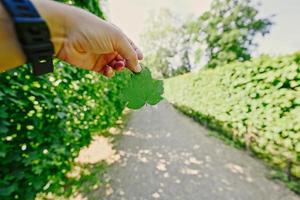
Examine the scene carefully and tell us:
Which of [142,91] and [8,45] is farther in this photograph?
[142,91]

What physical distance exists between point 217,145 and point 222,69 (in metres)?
3.01

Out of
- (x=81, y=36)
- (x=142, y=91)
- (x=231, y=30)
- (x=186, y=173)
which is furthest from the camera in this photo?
(x=231, y=30)

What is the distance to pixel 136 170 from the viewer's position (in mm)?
6168

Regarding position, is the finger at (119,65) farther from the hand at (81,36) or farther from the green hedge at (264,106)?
the green hedge at (264,106)

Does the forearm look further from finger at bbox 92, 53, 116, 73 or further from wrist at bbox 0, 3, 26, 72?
finger at bbox 92, 53, 116, 73

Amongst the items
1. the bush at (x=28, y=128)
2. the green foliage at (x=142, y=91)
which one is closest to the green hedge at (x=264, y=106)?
the bush at (x=28, y=128)

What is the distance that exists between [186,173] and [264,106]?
2874 mm

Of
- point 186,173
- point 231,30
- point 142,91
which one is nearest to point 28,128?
point 142,91

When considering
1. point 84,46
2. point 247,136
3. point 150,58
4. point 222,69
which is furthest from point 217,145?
point 150,58

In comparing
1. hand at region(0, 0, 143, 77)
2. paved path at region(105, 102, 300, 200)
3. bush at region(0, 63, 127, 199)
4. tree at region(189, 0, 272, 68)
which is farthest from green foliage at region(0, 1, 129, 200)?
tree at region(189, 0, 272, 68)

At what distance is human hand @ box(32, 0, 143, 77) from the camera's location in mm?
998

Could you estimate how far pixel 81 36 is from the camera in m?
1.11

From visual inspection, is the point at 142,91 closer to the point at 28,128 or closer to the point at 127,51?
the point at 127,51

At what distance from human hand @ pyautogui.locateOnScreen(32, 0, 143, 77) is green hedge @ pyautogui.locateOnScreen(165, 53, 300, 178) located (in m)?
5.60
